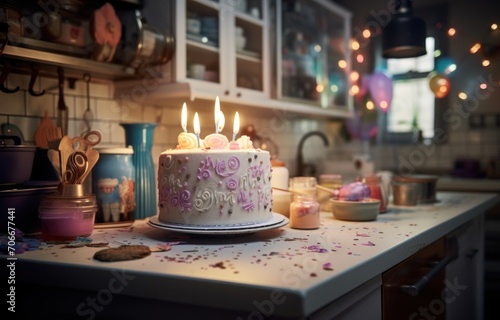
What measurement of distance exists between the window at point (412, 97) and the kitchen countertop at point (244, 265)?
8.39 ft

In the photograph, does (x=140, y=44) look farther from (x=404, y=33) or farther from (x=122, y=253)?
(x=404, y=33)

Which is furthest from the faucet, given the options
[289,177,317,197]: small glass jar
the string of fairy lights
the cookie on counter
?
the cookie on counter

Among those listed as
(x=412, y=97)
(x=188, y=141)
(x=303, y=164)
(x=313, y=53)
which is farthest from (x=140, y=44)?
(x=412, y=97)

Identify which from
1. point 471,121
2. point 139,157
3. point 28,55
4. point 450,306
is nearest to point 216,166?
point 139,157

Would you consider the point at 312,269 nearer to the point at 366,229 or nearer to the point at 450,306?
the point at 366,229

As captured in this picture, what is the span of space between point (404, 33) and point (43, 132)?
4.84 feet

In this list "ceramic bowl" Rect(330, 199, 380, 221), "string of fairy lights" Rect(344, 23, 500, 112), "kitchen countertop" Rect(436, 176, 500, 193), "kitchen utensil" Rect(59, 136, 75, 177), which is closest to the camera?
"kitchen utensil" Rect(59, 136, 75, 177)

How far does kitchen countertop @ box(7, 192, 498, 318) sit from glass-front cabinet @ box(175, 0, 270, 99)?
773 millimetres

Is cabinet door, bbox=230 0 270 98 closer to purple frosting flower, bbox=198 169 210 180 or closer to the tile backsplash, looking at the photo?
the tile backsplash

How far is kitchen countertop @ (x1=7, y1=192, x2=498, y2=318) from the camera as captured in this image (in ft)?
2.51

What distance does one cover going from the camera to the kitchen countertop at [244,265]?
0.77 m

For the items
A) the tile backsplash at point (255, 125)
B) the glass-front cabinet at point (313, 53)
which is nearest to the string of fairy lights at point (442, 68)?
the glass-front cabinet at point (313, 53)

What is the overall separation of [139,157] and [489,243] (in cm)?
242

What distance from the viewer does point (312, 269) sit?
853 mm
